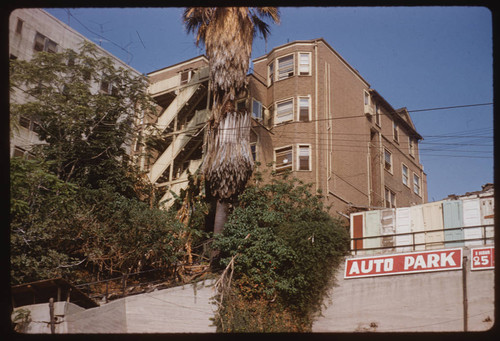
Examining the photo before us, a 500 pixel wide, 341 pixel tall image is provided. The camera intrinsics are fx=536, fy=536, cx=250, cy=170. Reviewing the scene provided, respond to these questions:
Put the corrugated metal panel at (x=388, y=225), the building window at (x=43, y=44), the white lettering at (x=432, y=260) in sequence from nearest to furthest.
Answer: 1. the white lettering at (x=432, y=260)
2. the corrugated metal panel at (x=388, y=225)
3. the building window at (x=43, y=44)

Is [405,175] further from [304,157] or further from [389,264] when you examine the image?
[389,264]

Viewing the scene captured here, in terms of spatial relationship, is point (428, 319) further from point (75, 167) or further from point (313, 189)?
point (75, 167)

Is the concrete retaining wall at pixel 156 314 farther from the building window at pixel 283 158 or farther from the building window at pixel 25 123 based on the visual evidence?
the building window at pixel 25 123

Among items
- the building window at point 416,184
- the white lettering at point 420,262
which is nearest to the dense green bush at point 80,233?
the white lettering at point 420,262

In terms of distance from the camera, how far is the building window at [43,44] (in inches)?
1147

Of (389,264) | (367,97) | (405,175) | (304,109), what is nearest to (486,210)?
(389,264)

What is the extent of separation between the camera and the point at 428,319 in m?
17.4

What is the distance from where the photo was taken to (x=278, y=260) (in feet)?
63.4

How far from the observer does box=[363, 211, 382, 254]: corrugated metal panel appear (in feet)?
72.2

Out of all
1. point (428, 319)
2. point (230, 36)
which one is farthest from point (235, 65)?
point (428, 319)

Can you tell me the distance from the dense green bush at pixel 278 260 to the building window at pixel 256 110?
7.66 metres

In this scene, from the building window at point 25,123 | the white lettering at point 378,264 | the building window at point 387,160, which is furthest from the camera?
the building window at point 387,160

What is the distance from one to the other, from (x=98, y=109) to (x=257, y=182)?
752 centimetres

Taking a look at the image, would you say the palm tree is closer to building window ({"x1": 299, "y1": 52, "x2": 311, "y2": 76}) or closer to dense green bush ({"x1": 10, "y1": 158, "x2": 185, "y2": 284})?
dense green bush ({"x1": 10, "y1": 158, "x2": 185, "y2": 284})
